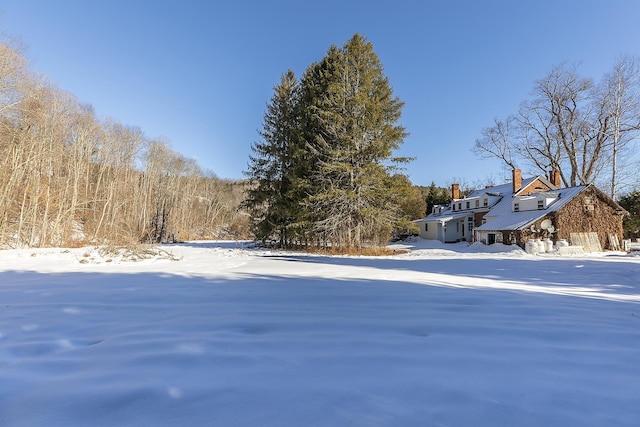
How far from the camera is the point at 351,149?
54.3 ft

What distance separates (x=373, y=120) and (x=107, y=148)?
23100mm

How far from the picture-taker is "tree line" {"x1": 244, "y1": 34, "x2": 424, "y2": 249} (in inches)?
639

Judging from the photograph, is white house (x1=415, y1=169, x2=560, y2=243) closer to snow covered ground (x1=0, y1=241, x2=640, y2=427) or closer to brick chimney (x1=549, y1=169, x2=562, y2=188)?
brick chimney (x1=549, y1=169, x2=562, y2=188)

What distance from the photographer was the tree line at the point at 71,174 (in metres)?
14.2

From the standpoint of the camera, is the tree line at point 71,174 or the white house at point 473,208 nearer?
the tree line at point 71,174

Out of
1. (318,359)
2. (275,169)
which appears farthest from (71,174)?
(318,359)

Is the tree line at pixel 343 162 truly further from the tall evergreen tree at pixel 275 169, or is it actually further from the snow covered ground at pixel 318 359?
the snow covered ground at pixel 318 359

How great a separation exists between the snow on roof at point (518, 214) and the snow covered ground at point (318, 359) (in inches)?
719

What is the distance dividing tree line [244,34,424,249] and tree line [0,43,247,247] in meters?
5.13

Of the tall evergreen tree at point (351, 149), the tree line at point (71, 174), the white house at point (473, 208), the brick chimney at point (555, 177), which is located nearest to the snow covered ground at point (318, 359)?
the tree line at point (71, 174)

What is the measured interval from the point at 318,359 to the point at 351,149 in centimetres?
1511

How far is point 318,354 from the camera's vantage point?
240 cm

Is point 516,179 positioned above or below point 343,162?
above

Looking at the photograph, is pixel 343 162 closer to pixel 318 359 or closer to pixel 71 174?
pixel 318 359
